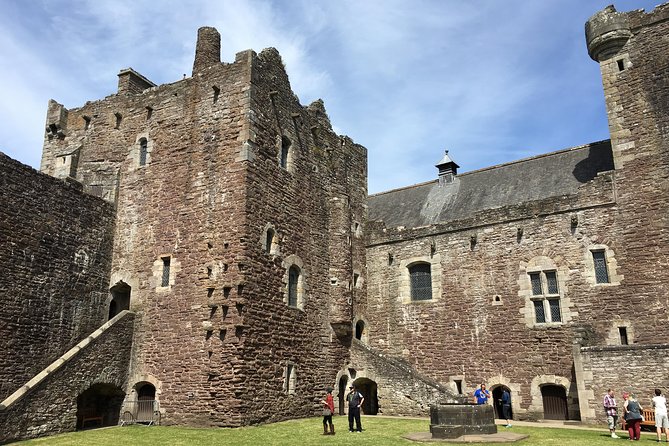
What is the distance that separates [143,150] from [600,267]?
17182 millimetres

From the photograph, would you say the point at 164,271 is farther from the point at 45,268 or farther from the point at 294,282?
the point at 294,282

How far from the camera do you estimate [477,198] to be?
24.1 meters

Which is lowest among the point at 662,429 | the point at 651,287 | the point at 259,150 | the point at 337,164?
the point at 662,429

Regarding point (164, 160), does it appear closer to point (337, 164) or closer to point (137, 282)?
point (137, 282)

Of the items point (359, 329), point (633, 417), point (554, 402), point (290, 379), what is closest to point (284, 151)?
point (290, 379)

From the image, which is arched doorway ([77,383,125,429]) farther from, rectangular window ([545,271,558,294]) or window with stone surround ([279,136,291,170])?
rectangular window ([545,271,558,294])

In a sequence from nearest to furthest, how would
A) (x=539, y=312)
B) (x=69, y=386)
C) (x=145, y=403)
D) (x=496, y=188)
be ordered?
(x=69, y=386)
(x=145, y=403)
(x=539, y=312)
(x=496, y=188)

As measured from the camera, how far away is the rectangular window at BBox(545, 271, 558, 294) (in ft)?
64.5

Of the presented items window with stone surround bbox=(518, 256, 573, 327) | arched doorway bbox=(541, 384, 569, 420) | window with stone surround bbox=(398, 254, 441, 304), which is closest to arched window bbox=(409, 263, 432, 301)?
window with stone surround bbox=(398, 254, 441, 304)

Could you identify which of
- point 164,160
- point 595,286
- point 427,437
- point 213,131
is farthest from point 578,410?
point 164,160

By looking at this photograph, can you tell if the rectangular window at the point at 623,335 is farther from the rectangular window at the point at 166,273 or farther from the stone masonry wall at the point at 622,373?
the rectangular window at the point at 166,273

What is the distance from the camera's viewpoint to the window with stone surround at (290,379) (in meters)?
18.0

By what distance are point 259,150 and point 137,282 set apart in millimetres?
6225

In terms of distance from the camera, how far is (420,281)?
23.0 meters
